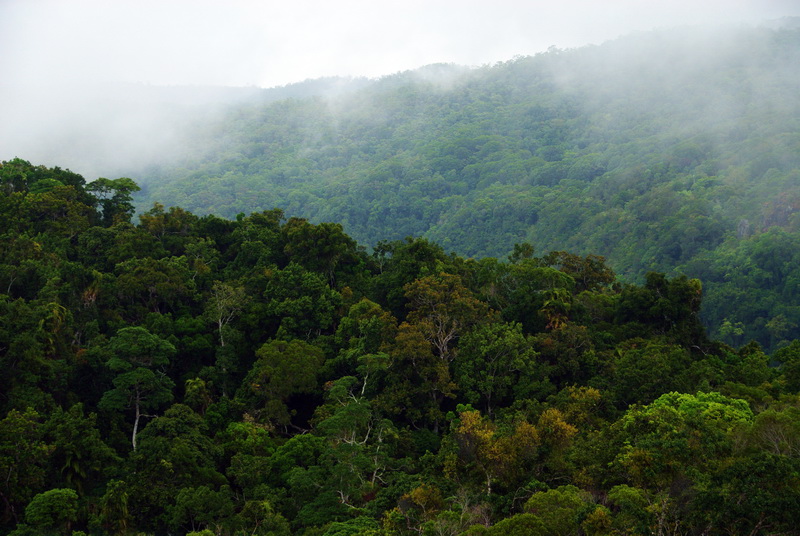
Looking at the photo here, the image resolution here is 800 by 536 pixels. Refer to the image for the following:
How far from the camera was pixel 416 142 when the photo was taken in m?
134

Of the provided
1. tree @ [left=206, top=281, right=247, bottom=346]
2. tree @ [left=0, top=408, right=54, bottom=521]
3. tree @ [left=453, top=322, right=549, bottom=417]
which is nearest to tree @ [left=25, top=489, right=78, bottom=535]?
tree @ [left=0, top=408, right=54, bottom=521]

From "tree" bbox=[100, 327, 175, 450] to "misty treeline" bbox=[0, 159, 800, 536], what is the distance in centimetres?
10

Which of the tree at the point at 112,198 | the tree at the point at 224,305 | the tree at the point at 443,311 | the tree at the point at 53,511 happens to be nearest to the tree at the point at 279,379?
the tree at the point at 224,305

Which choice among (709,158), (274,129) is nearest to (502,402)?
(709,158)

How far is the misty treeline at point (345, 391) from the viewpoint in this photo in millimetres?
16938

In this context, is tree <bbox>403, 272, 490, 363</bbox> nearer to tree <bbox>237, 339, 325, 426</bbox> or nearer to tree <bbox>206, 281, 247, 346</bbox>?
tree <bbox>237, 339, 325, 426</bbox>

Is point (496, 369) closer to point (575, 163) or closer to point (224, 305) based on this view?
point (224, 305)

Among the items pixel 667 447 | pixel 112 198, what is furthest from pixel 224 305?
pixel 667 447

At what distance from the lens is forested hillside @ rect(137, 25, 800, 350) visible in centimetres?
7519

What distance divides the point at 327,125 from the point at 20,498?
431ft

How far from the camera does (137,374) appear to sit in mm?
26812

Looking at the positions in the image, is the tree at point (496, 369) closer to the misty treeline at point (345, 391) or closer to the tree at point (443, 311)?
the misty treeline at point (345, 391)

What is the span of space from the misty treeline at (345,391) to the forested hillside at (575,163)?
1486 inches

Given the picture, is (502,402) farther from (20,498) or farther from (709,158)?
(709,158)
